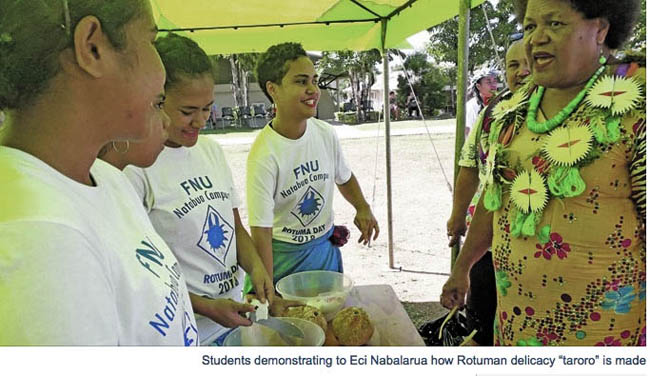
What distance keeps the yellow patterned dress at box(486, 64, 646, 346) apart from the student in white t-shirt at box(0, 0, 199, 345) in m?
0.61

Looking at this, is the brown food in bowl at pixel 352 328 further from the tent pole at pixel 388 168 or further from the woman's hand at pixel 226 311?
the tent pole at pixel 388 168

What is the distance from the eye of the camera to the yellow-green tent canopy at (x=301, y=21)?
1.84 m

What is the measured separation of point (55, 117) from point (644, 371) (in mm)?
851

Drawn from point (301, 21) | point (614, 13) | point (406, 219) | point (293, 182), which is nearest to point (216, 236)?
point (293, 182)

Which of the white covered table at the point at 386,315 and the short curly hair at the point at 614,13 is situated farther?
the white covered table at the point at 386,315

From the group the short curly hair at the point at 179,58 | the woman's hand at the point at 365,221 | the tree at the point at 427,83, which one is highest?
the tree at the point at 427,83

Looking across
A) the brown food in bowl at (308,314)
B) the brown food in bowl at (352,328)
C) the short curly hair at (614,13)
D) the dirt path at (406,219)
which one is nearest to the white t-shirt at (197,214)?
the brown food in bowl at (308,314)

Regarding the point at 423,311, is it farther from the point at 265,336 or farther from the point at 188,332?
the point at 188,332

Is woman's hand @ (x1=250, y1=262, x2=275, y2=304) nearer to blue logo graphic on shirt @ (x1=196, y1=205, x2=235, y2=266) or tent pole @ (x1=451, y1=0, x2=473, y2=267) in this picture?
blue logo graphic on shirt @ (x1=196, y1=205, x2=235, y2=266)

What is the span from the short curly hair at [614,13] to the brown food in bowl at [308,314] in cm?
73

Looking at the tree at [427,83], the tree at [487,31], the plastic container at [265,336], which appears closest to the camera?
the plastic container at [265,336]

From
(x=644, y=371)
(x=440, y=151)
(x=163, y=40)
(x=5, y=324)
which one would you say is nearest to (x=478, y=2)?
(x=163, y=40)

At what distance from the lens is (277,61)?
1.29 meters

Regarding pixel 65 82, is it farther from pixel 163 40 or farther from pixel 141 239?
pixel 163 40
